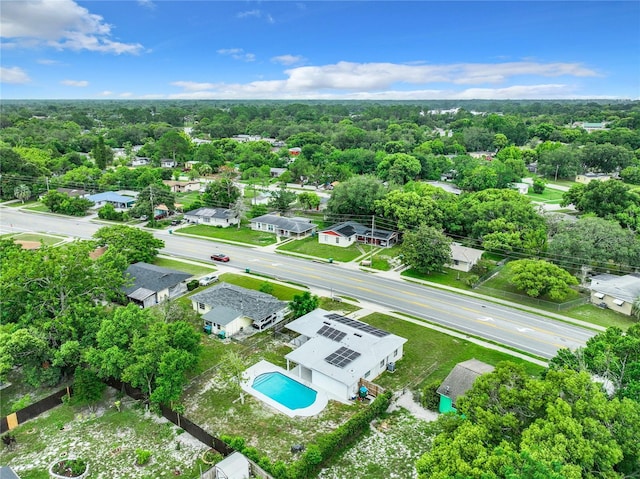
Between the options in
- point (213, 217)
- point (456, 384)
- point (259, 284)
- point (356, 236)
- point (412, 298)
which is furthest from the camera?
point (213, 217)

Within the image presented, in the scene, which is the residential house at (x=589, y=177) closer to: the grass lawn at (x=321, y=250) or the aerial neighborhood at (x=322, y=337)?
the aerial neighborhood at (x=322, y=337)

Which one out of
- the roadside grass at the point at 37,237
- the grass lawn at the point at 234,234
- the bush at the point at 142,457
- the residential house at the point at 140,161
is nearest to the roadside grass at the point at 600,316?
the bush at the point at 142,457

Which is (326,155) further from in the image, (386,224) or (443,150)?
(386,224)

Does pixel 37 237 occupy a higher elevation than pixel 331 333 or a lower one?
higher

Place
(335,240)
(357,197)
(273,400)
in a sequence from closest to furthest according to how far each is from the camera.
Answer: (273,400), (335,240), (357,197)

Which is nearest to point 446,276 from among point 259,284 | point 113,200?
point 259,284

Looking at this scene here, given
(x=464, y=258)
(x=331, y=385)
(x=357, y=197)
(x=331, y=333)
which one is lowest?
(x=331, y=385)

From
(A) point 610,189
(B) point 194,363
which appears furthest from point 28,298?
(A) point 610,189

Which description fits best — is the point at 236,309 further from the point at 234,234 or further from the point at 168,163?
the point at 168,163
